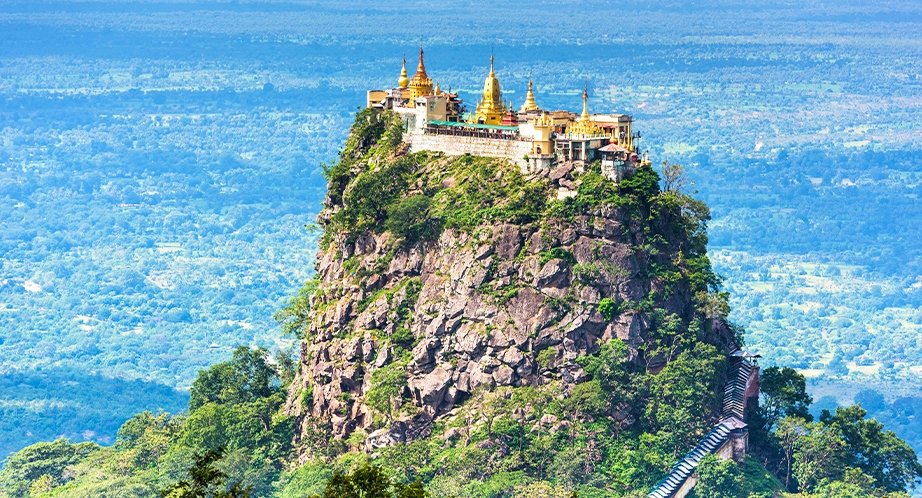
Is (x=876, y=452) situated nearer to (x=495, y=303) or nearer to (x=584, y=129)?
(x=495, y=303)

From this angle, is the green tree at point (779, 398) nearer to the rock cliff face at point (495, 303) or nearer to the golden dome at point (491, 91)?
the rock cliff face at point (495, 303)

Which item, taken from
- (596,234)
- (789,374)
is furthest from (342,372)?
(789,374)

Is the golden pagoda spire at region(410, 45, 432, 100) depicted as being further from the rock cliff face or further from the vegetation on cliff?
the rock cliff face

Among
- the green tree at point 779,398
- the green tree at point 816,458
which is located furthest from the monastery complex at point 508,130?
the green tree at point 816,458

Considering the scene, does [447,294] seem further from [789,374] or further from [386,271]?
[789,374]

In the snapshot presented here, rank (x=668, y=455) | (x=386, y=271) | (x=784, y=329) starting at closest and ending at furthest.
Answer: (x=668, y=455) < (x=386, y=271) < (x=784, y=329)

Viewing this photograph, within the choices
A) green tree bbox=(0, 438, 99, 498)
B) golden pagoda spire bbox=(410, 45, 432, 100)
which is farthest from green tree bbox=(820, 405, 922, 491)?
green tree bbox=(0, 438, 99, 498)

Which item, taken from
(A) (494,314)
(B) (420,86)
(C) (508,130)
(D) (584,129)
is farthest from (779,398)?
(B) (420,86)
